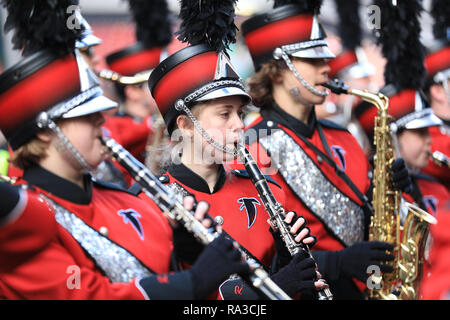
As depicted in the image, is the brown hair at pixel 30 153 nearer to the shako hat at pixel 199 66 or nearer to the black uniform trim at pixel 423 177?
the shako hat at pixel 199 66

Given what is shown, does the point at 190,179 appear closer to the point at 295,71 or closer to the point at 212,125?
the point at 212,125

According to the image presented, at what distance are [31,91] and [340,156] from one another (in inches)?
90.4

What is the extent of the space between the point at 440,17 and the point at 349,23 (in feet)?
4.70

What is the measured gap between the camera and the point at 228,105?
3.04 m

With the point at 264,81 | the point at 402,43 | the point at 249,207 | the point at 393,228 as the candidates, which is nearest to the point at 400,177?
the point at 393,228

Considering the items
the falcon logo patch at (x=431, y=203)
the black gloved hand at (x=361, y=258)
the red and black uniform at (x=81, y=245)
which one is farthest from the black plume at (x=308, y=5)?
the red and black uniform at (x=81, y=245)

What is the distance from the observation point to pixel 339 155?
13.9 ft

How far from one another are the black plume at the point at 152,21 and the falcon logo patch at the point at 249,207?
3717 mm

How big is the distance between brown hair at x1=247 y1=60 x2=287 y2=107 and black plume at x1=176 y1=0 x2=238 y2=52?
994 mm

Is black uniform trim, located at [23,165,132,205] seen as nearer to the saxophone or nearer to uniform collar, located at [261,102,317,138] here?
uniform collar, located at [261,102,317,138]

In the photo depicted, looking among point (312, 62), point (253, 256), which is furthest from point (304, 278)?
point (312, 62)

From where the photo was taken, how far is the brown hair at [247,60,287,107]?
416cm
